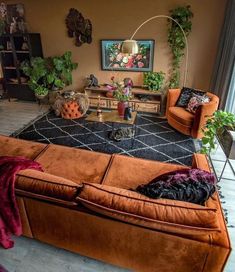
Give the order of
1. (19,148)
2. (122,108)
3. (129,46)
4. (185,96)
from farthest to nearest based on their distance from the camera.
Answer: (185,96) → (122,108) → (129,46) → (19,148)

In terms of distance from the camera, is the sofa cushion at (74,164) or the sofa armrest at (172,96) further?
the sofa armrest at (172,96)

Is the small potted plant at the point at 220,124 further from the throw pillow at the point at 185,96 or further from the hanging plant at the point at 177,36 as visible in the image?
the hanging plant at the point at 177,36

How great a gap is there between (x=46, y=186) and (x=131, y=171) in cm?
83

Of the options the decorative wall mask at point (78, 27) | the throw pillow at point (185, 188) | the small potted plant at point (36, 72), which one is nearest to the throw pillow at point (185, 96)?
the decorative wall mask at point (78, 27)

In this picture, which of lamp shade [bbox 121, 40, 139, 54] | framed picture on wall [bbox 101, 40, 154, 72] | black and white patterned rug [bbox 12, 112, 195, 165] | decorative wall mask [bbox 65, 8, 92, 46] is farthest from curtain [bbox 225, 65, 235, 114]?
decorative wall mask [bbox 65, 8, 92, 46]

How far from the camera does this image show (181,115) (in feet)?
11.5

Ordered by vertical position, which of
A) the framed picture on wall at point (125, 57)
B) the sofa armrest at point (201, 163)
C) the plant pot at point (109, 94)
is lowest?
the sofa armrest at point (201, 163)

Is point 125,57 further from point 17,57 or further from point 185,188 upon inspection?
point 185,188

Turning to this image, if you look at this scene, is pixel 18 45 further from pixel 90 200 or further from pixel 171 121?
pixel 90 200

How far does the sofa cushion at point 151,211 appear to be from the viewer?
1.13 meters

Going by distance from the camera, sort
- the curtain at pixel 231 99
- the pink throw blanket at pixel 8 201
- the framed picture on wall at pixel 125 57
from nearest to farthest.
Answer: the pink throw blanket at pixel 8 201, the curtain at pixel 231 99, the framed picture on wall at pixel 125 57

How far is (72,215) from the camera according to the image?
1415mm

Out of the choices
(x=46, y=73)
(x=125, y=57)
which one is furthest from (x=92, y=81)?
(x=46, y=73)

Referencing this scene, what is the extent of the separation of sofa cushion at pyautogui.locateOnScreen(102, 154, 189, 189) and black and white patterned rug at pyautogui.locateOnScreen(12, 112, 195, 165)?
38.8 inches
